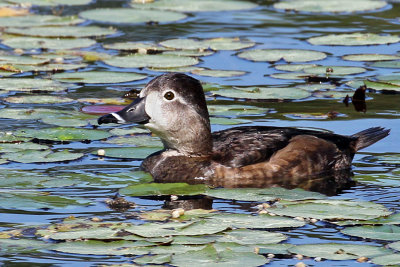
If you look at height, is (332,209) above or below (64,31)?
below

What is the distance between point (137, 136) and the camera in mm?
10055

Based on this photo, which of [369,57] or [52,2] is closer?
[369,57]

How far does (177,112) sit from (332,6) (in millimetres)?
9700

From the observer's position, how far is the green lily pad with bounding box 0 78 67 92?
468 inches

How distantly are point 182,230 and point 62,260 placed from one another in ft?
3.02

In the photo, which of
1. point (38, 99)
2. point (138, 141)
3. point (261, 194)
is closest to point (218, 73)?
point (38, 99)

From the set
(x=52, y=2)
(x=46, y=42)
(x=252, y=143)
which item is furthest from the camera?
(x=52, y=2)

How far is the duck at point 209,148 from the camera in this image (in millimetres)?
8711

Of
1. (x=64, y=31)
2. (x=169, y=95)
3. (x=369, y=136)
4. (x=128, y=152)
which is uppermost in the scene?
(x=64, y=31)

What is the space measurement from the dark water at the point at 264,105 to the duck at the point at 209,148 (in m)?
0.35

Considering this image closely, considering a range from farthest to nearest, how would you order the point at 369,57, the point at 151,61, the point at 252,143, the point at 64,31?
the point at 64,31, the point at 369,57, the point at 151,61, the point at 252,143

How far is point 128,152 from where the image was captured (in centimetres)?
933

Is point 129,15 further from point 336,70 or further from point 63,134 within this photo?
point 63,134

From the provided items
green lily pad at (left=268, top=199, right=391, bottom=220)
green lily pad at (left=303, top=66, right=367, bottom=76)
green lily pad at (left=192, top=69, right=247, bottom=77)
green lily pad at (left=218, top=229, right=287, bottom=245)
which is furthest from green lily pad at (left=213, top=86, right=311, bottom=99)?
green lily pad at (left=218, top=229, right=287, bottom=245)
